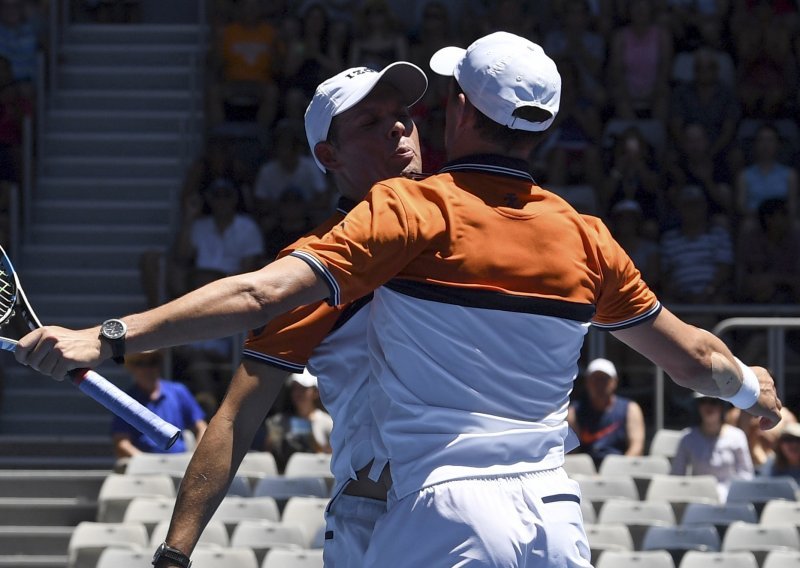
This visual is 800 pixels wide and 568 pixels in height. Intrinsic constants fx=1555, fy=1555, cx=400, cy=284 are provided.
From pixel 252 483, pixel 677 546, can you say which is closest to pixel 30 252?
pixel 252 483

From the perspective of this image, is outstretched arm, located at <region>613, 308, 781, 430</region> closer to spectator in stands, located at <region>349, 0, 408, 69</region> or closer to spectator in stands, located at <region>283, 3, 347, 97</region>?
spectator in stands, located at <region>349, 0, 408, 69</region>

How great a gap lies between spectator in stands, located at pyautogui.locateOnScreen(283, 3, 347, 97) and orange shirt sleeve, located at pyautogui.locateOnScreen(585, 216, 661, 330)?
9.31m

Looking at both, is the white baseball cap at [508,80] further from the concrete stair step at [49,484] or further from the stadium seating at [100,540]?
the concrete stair step at [49,484]

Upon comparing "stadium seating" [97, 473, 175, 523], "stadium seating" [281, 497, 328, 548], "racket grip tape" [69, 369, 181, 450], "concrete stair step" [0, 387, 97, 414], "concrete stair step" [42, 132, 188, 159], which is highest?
"racket grip tape" [69, 369, 181, 450]

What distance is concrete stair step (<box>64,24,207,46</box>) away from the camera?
558 inches

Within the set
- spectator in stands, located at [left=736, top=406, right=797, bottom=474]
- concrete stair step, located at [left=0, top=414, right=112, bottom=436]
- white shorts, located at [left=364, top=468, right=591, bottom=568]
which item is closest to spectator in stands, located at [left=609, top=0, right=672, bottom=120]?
spectator in stands, located at [left=736, top=406, right=797, bottom=474]

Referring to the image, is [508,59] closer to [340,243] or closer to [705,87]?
[340,243]

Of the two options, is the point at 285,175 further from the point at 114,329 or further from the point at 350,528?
the point at 114,329

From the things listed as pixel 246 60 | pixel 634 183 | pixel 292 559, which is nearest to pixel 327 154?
pixel 292 559

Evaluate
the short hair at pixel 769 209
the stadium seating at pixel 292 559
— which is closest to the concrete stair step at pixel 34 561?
the stadium seating at pixel 292 559

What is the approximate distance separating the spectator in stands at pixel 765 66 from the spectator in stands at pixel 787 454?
4095mm

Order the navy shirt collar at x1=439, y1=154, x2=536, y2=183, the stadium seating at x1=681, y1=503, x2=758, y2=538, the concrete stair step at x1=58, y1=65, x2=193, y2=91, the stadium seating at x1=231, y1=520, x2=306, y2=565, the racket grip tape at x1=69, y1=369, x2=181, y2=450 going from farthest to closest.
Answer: the concrete stair step at x1=58, y1=65, x2=193, y2=91, the stadium seating at x1=681, y1=503, x2=758, y2=538, the stadium seating at x1=231, y1=520, x2=306, y2=565, the navy shirt collar at x1=439, y1=154, x2=536, y2=183, the racket grip tape at x1=69, y1=369, x2=181, y2=450

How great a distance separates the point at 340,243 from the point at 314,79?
9.87 m

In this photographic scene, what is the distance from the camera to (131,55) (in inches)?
556
